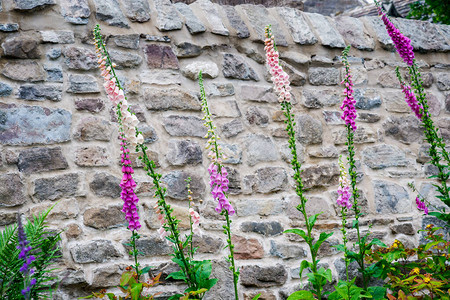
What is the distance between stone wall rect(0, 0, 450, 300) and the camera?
249 centimetres

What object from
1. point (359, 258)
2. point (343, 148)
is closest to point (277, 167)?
point (343, 148)

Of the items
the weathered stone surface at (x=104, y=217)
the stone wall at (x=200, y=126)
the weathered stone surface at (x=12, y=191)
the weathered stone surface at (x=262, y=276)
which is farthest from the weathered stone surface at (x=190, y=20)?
the weathered stone surface at (x=262, y=276)

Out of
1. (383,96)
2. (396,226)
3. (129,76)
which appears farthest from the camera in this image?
(383,96)

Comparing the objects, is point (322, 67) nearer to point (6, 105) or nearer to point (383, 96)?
point (383, 96)

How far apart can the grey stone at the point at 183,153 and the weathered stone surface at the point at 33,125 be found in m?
0.63

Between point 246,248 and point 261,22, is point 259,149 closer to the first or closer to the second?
point 246,248

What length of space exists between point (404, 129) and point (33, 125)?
9.17 feet

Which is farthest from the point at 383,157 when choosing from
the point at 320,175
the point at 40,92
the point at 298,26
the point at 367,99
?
the point at 40,92

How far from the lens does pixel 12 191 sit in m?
2.36

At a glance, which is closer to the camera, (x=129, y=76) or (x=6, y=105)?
(x=6, y=105)

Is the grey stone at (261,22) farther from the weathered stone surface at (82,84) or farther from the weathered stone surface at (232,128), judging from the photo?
the weathered stone surface at (82,84)

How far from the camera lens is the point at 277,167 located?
3.12 meters

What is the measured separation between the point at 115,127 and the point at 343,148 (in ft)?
5.64

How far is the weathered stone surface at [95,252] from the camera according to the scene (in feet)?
7.90
